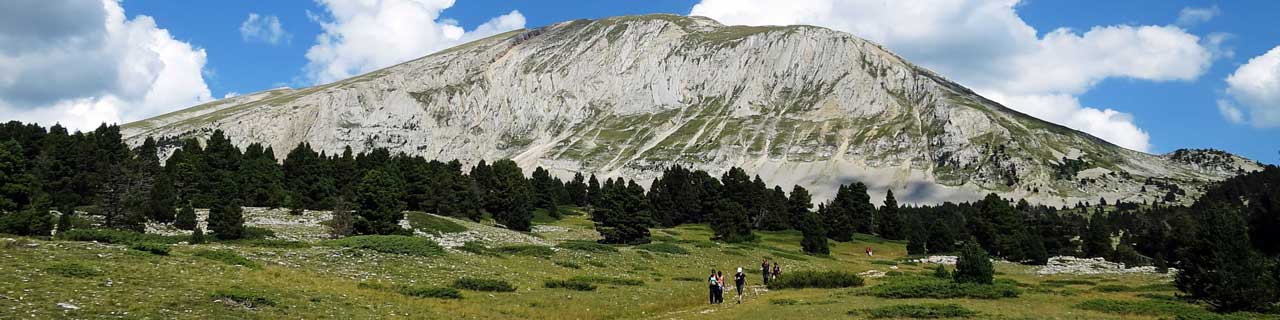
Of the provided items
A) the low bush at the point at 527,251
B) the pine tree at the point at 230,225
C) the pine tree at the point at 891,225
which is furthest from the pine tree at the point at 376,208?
the pine tree at the point at 891,225

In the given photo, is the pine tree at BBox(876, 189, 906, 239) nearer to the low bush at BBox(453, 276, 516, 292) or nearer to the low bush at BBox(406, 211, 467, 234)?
the low bush at BBox(406, 211, 467, 234)

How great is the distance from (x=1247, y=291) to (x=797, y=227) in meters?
96.8

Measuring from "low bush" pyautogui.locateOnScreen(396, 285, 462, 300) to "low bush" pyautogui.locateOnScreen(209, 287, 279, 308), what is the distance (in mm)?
7458

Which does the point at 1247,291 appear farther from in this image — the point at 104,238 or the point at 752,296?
the point at 104,238

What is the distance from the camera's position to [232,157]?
11262 cm

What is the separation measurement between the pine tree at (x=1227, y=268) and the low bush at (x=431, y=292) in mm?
35429

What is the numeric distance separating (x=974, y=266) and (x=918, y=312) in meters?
15.8

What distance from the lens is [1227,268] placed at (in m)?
31.9

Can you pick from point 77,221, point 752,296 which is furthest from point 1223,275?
point 77,221

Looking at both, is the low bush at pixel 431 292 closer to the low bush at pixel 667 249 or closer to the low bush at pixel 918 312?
the low bush at pixel 918 312

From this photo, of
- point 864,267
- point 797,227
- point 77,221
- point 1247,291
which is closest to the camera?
point 1247,291

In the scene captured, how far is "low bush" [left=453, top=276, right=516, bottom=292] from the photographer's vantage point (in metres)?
35.4

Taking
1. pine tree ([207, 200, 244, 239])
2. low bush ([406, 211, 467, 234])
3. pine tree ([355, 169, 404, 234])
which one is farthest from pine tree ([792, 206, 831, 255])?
pine tree ([207, 200, 244, 239])

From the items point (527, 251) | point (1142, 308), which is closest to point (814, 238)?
point (527, 251)
